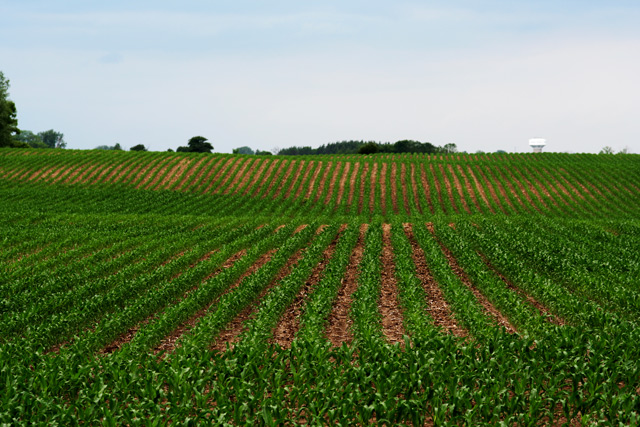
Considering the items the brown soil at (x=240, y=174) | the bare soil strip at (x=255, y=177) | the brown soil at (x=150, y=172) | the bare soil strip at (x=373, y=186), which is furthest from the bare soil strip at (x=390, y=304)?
the brown soil at (x=150, y=172)

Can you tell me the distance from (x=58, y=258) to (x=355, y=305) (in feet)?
45.3

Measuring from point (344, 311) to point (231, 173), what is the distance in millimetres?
43666

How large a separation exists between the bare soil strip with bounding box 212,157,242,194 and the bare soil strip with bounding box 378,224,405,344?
32.3 m

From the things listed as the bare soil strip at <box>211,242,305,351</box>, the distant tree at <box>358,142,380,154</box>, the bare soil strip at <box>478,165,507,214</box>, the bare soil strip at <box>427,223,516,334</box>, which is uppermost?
the distant tree at <box>358,142,380,154</box>

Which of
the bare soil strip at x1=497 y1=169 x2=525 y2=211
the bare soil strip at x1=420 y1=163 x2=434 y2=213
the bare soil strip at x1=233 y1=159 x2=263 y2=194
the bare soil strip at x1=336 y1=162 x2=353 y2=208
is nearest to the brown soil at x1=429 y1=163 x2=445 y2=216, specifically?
the bare soil strip at x1=420 y1=163 x2=434 y2=213

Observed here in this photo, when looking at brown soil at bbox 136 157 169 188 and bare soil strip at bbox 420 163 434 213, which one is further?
brown soil at bbox 136 157 169 188

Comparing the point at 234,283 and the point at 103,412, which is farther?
the point at 234,283

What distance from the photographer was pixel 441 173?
5441 centimetres

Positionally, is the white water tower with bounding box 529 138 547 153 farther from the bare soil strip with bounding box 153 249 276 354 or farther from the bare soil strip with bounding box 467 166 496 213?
the bare soil strip with bounding box 153 249 276 354

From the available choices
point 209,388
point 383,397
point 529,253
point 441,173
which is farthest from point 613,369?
point 441,173

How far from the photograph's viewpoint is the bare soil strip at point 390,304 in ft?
37.4

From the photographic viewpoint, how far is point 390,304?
541 inches

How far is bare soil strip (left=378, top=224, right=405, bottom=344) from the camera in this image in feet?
37.4

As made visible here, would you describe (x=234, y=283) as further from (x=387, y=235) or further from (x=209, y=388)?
(x=387, y=235)
